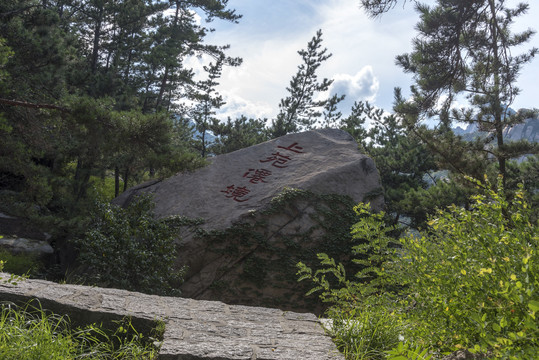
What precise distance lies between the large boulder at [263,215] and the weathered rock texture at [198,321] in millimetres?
3344

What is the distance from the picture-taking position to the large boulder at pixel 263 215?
724 centimetres

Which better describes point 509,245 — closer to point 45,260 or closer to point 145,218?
point 145,218

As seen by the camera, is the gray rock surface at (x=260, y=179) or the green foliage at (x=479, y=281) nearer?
the green foliage at (x=479, y=281)

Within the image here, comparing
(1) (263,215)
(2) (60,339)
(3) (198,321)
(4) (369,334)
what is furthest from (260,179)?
(2) (60,339)

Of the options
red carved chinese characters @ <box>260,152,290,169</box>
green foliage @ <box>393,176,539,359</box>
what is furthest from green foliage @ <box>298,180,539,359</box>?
red carved chinese characters @ <box>260,152,290,169</box>

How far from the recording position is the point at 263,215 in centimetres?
751

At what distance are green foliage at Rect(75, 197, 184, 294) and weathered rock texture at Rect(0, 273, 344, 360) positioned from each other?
2.22m

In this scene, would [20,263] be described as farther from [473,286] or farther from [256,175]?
[473,286]

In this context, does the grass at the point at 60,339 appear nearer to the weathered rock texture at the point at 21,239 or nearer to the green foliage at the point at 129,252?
the green foliage at the point at 129,252

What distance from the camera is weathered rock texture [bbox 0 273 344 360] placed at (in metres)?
2.68

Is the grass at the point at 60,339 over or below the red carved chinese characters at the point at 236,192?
below

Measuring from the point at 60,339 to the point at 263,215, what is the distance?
16.2ft

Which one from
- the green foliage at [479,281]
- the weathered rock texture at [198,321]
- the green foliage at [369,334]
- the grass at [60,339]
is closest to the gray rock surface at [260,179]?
the weathered rock texture at [198,321]

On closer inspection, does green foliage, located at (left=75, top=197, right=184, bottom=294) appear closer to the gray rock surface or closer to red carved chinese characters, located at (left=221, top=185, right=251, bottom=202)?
the gray rock surface
